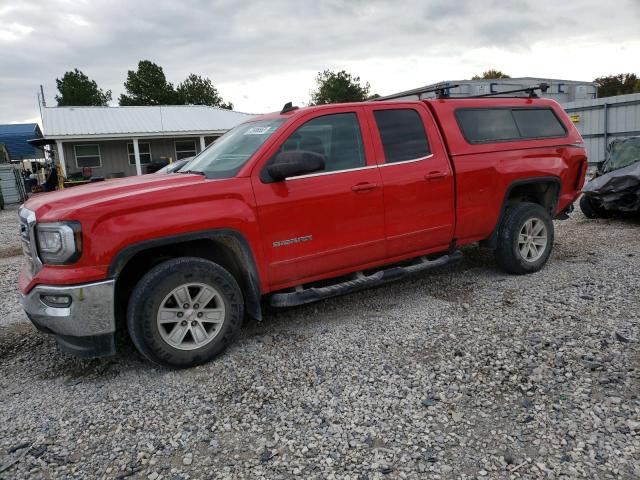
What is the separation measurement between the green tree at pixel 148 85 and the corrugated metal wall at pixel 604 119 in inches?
1770

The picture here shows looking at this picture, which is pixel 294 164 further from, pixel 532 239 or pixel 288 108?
pixel 532 239

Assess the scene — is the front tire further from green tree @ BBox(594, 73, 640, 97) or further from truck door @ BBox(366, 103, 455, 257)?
green tree @ BBox(594, 73, 640, 97)

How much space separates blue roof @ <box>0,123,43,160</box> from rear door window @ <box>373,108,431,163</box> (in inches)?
1213

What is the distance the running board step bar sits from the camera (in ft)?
13.0

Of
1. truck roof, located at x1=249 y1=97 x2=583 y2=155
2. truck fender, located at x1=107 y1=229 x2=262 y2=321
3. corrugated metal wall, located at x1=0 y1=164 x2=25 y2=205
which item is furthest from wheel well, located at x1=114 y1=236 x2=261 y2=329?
corrugated metal wall, located at x1=0 y1=164 x2=25 y2=205

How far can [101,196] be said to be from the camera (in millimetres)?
3449

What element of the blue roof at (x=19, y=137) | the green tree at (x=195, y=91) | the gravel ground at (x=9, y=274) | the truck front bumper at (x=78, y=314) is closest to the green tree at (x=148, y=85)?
the green tree at (x=195, y=91)

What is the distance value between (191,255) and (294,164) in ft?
3.61

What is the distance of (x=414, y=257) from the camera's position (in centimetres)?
A: 479

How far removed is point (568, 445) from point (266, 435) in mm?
1655

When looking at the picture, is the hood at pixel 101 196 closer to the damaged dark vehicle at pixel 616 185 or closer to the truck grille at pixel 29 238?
the truck grille at pixel 29 238

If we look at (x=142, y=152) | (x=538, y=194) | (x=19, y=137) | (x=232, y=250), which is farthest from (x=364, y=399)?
(x=19, y=137)

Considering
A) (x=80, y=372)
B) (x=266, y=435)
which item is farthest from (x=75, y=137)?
(x=266, y=435)

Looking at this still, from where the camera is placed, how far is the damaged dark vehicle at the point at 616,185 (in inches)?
312
